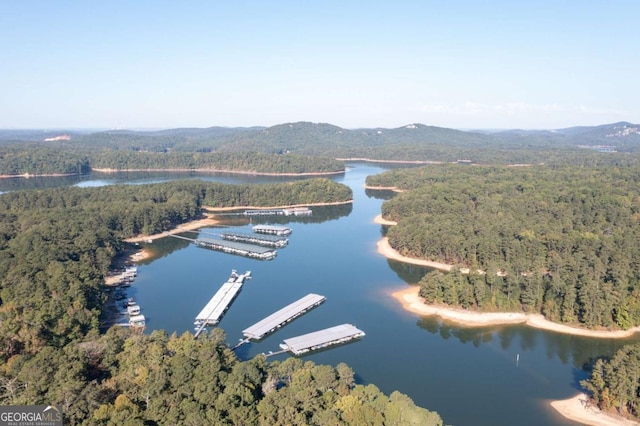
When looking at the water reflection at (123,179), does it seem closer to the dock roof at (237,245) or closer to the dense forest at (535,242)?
the dense forest at (535,242)

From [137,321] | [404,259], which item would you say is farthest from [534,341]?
[137,321]

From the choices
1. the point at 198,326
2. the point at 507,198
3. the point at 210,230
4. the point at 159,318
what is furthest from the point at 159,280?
the point at 507,198

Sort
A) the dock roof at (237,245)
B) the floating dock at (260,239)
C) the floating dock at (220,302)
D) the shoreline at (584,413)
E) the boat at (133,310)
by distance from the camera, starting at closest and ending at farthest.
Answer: the shoreline at (584,413) < the floating dock at (220,302) < the boat at (133,310) < the dock roof at (237,245) < the floating dock at (260,239)

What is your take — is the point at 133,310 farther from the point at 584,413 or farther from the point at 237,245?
the point at 584,413

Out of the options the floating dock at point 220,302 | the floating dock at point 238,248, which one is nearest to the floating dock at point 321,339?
the floating dock at point 220,302

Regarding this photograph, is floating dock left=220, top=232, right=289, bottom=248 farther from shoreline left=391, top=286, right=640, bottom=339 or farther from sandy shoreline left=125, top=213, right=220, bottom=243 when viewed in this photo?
shoreline left=391, top=286, right=640, bottom=339

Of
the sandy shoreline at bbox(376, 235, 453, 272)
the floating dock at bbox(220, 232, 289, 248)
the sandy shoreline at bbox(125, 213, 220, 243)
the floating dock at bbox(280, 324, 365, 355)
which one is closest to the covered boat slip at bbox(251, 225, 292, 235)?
the floating dock at bbox(220, 232, 289, 248)
